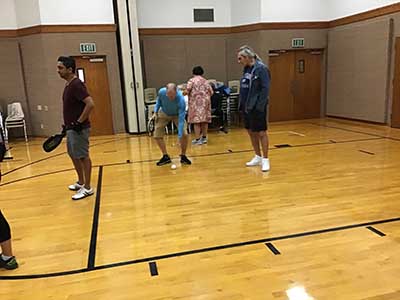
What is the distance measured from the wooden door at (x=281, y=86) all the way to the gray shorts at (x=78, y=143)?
6.38 meters

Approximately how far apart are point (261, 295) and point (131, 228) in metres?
1.44

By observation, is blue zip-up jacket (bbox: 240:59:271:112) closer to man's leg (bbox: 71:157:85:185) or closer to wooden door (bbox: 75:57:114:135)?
man's leg (bbox: 71:157:85:185)

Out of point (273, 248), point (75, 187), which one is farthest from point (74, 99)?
point (273, 248)

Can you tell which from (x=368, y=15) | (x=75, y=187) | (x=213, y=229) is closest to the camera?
(x=213, y=229)

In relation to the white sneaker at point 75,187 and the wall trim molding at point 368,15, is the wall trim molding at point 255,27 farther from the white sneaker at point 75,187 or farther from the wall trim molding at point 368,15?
the white sneaker at point 75,187

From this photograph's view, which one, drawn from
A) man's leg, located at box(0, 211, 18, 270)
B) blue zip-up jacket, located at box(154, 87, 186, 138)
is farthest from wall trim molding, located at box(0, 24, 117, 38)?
man's leg, located at box(0, 211, 18, 270)

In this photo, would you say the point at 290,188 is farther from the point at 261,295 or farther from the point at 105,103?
the point at 105,103

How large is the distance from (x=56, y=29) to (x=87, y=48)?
71 cm

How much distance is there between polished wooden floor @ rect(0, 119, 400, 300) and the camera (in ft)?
7.72

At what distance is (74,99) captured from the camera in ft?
12.2

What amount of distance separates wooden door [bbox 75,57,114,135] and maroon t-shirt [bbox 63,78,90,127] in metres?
4.86

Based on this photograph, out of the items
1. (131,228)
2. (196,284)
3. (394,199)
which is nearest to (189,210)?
(131,228)

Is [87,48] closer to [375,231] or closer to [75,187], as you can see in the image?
[75,187]

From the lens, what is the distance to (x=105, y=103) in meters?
8.60
